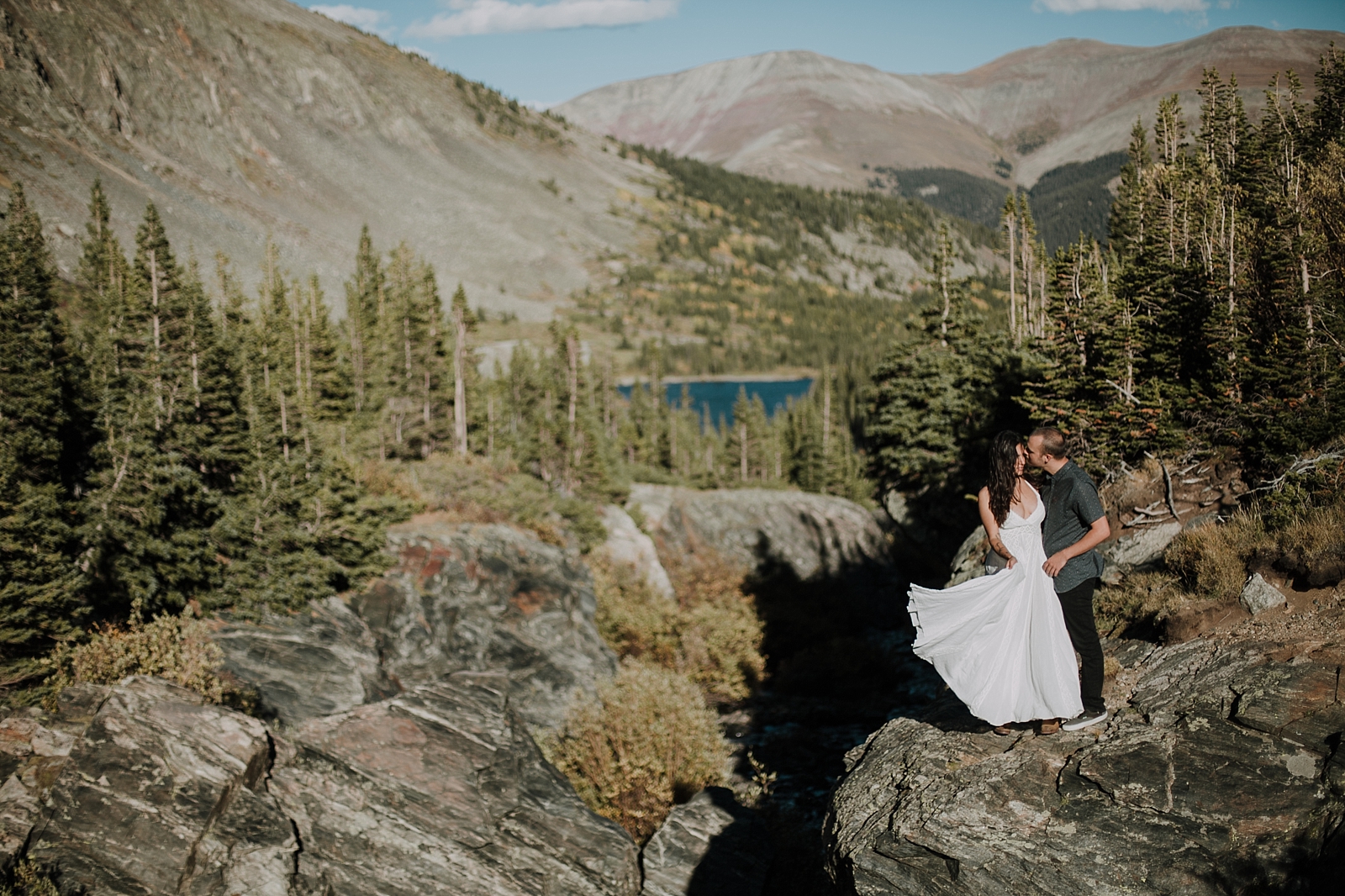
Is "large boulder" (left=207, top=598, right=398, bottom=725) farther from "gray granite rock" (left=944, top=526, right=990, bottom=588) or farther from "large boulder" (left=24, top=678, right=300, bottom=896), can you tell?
"gray granite rock" (left=944, top=526, right=990, bottom=588)

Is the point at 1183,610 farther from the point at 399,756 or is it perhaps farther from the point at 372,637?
the point at 372,637

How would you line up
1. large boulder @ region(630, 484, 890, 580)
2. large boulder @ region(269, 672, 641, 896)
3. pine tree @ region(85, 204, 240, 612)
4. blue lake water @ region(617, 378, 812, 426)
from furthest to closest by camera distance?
blue lake water @ region(617, 378, 812, 426) → large boulder @ region(630, 484, 890, 580) → pine tree @ region(85, 204, 240, 612) → large boulder @ region(269, 672, 641, 896)

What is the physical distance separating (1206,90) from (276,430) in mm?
56049

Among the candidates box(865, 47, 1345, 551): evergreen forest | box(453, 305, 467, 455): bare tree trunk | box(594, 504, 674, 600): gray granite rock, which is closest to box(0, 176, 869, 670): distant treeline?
box(453, 305, 467, 455): bare tree trunk

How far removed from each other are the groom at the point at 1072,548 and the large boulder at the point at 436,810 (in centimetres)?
896

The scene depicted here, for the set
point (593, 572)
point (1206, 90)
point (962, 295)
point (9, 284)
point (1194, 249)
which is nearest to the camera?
point (9, 284)

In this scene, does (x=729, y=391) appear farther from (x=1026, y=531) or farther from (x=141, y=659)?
(x=1026, y=531)

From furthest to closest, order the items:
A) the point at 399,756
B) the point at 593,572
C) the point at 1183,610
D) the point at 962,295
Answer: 1. the point at 593,572
2. the point at 962,295
3. the point at 399,756
4. the point at 1183,610

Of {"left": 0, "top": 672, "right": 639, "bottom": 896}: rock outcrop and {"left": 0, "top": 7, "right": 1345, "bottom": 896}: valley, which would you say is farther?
{"left": 0, "top": 672, "right": 639, "bottom": 896}: rock outcrop

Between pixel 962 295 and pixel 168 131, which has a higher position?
pixel 168 131

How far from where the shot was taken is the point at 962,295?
98.4 ft

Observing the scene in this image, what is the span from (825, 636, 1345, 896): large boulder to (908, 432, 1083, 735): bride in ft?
1.77

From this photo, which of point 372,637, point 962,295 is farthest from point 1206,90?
point 372,637

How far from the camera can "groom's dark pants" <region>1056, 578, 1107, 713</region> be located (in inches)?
279
